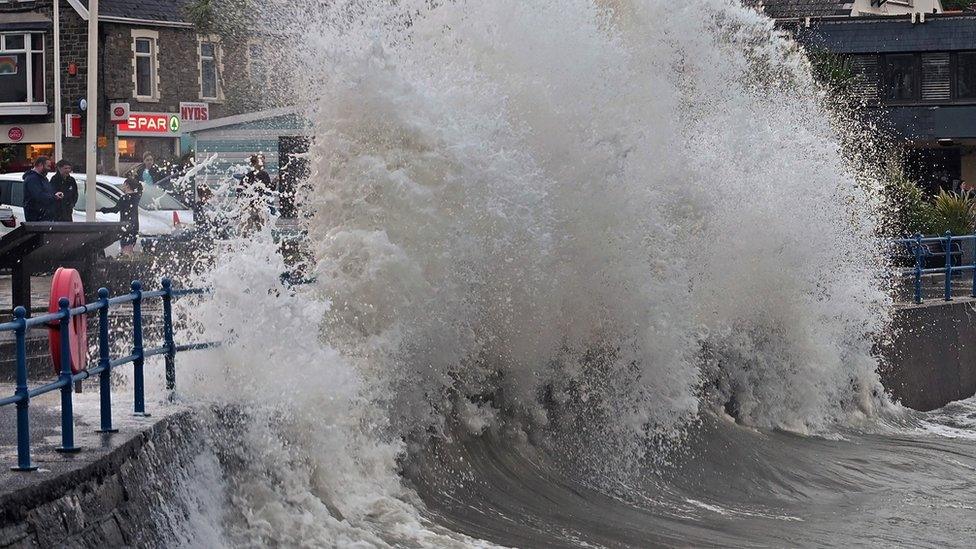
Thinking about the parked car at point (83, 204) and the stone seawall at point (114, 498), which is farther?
the parked car at point (83, 204)

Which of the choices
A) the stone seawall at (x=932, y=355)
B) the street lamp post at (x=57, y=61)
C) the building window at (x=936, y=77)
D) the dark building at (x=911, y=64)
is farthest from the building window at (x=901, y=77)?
the stone seawall at (x=932, y=355)

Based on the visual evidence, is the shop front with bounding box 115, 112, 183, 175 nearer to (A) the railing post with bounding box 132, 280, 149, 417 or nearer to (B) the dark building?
(B) the dark building

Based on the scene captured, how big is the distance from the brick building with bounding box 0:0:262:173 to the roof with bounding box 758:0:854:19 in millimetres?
14776

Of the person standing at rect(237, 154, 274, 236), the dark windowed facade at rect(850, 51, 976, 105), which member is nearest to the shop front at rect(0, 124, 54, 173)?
the dark windowed facade at rect(850, 51, 976, 105)

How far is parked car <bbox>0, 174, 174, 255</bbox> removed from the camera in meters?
Answer: 22.8

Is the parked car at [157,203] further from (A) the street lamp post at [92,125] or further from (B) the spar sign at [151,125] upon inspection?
(B) the spar sign at [151,125]

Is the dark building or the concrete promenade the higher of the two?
the dark building

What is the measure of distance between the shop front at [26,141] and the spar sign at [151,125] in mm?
2521

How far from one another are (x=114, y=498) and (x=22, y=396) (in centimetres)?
76

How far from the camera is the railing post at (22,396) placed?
5.88 meters

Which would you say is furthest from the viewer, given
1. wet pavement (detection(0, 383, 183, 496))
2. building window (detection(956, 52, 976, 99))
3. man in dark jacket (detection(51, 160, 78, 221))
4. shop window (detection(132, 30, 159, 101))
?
shop window (detection(132, 30, 159, 101))

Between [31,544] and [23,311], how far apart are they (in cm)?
95

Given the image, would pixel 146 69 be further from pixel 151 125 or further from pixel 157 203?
pixel 157 203

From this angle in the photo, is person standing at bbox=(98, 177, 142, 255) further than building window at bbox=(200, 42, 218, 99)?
No
